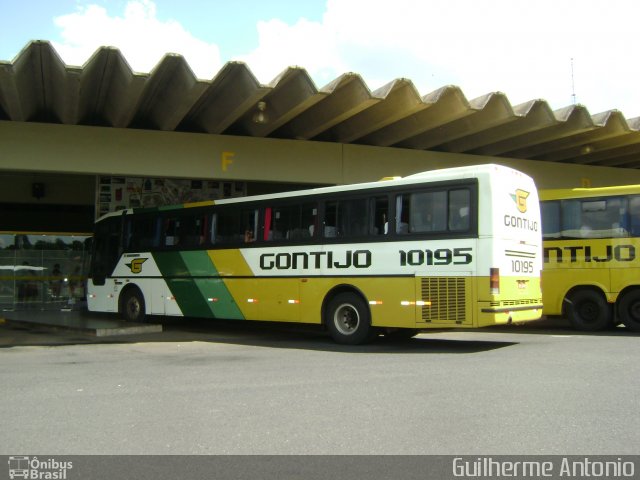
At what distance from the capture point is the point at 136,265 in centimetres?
1634

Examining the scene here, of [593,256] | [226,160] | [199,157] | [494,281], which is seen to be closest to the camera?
[494,281]

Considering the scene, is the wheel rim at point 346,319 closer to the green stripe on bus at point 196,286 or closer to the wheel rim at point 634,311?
the green stripe on bus at point 196,286

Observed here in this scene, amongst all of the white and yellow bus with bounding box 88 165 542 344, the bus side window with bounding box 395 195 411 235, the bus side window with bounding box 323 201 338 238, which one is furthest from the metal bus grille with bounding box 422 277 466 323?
the bus side window with bounding box 323 201 338 238

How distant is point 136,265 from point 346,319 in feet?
22.3

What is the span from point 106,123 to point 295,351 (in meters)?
9.13

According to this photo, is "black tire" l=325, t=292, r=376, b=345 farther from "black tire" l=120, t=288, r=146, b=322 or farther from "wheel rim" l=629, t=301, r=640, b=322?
"wheel rim" l=629, t=301, r=640, b=322

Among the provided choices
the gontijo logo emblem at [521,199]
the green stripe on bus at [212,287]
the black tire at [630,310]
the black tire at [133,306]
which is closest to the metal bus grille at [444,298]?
the gontijo logo emblem at [521,199]

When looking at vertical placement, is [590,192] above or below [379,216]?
above

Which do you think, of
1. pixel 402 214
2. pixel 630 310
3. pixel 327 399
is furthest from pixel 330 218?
pixel 630 310

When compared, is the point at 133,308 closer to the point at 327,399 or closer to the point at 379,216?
the point at 379,216

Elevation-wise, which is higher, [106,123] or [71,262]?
[106,123]
